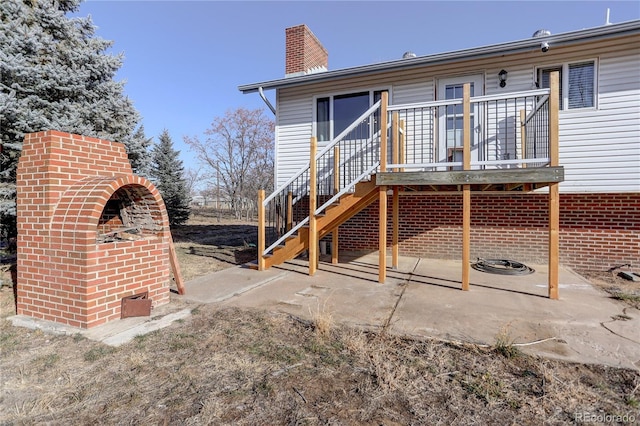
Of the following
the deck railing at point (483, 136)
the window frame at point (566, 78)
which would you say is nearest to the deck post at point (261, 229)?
the deck railing at point (483, 136)

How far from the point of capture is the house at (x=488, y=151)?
17.0ft

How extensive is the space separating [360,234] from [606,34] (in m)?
5.79

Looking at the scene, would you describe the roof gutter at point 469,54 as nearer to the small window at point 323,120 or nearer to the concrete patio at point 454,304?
the small window at point 323,120

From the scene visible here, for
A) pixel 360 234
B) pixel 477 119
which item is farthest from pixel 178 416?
pixel 477 119

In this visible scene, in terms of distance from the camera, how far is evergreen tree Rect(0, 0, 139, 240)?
16.6 feet

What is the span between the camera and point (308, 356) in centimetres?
260

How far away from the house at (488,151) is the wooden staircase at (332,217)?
0.02m

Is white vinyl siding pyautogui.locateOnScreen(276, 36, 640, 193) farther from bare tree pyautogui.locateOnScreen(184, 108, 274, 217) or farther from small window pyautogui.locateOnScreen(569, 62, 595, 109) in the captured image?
bare tree pyautogui.locateOnScreen(184, 108, 274, 217)

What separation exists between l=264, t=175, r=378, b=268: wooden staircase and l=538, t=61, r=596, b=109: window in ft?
13.7

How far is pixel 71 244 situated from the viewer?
3.06 metres

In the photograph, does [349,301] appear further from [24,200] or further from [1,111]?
[1,111]

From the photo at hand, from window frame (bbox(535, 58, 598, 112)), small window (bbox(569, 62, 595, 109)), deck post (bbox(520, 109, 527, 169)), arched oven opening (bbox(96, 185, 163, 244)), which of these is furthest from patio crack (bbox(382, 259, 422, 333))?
small window (bbox(569, 62, 595, 109))

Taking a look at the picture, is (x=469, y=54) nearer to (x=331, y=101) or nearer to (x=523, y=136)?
(x=523, y=136)

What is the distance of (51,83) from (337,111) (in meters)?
5.54
